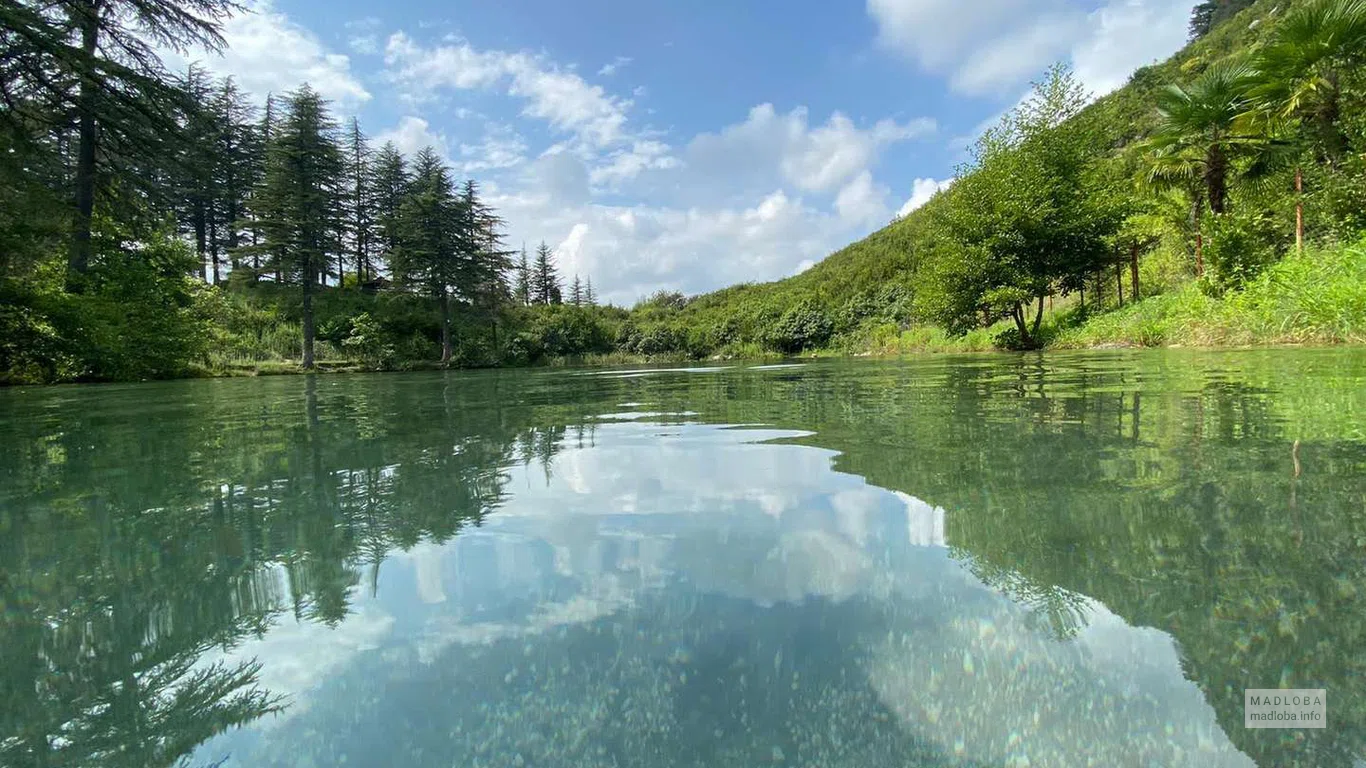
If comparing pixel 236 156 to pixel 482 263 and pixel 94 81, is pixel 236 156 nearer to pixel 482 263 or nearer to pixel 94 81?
pixel 482 263

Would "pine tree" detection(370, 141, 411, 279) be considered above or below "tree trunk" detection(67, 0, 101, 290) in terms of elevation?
above

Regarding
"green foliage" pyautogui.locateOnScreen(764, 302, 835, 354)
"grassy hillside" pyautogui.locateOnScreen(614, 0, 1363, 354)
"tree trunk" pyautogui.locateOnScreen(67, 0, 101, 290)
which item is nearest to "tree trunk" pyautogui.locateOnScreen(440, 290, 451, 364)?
"tree trunk" pyautogui.locateOnScreen(67, 0, 101, 290)

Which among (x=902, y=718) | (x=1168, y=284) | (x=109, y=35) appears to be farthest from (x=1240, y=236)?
(x=109, y=35)

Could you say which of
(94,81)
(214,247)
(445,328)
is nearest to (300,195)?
(445,328)

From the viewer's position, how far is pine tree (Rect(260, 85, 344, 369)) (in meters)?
22.4

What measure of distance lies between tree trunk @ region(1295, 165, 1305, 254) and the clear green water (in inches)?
448

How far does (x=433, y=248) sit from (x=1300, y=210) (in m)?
28.7

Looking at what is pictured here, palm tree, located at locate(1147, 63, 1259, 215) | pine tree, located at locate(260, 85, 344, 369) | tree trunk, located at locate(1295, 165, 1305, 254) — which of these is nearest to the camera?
tree trunk, located at locate(1295, 165, 1305, 254)

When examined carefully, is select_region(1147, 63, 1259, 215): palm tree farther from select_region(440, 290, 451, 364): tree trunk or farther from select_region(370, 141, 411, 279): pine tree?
select_region(370, 141, 411, 279): pine tree

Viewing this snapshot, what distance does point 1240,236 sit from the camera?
1066cm

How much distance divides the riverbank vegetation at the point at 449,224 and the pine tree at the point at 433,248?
106mm

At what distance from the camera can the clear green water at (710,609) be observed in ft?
2.68

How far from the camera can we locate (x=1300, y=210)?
1062 cm

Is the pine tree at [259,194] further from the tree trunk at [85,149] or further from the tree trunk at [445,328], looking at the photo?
the tree trunk at [85,149]
